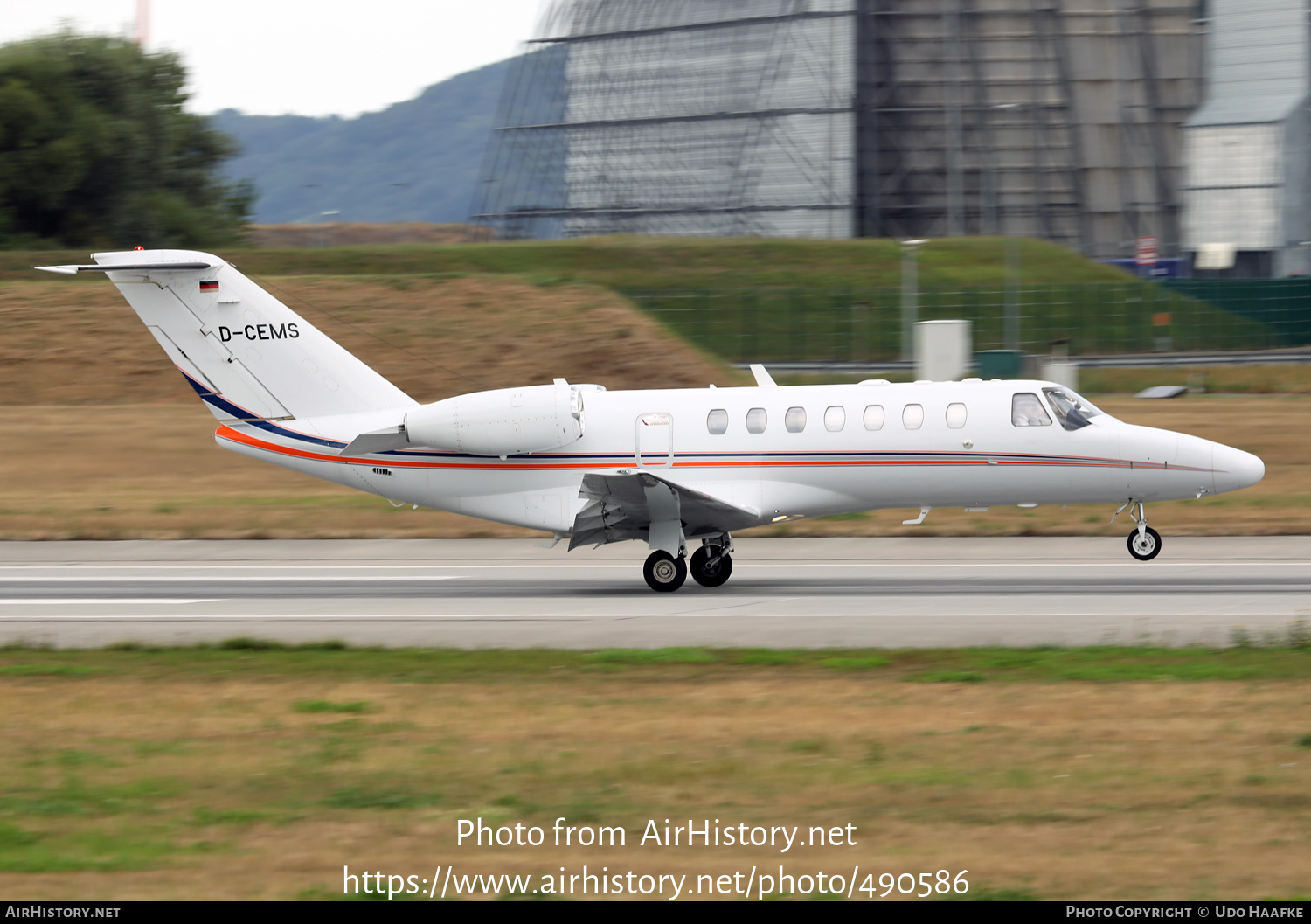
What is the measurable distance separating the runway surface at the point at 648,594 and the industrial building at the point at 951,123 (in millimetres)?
57282

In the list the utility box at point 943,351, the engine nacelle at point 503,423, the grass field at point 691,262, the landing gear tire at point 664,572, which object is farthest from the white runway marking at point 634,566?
the grass field at point 691,262

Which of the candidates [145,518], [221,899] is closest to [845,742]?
[221,899]

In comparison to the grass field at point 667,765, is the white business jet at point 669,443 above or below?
above

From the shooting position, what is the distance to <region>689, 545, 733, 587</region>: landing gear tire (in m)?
19.6

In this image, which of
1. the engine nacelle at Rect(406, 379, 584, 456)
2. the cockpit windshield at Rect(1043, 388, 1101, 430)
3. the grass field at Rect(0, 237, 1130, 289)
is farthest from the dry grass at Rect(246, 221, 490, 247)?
the cockpit windshield at Rect(1043, 388, 1101, 430)

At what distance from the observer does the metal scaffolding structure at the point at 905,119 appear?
78500 mm

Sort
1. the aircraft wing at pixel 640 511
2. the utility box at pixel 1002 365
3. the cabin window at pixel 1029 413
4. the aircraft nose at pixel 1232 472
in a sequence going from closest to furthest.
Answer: the aircraft wing at pixel 640 511, the aircraft nose at pixel 1232 472, the cabin window at pixel 1029 413, the utility box at pixel 1002 365

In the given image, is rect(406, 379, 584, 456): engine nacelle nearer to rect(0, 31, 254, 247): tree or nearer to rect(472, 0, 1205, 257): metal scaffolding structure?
rect(0, 31, 254, 247): tree

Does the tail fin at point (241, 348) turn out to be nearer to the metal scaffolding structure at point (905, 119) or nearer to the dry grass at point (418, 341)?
the dry grass at point (418, 341)

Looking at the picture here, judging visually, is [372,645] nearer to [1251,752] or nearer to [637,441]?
[637,441]

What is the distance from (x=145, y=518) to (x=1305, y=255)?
64092mm

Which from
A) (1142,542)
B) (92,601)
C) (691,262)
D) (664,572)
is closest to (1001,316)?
(691,262)

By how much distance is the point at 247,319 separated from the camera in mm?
19688

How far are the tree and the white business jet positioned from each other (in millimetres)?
52377
